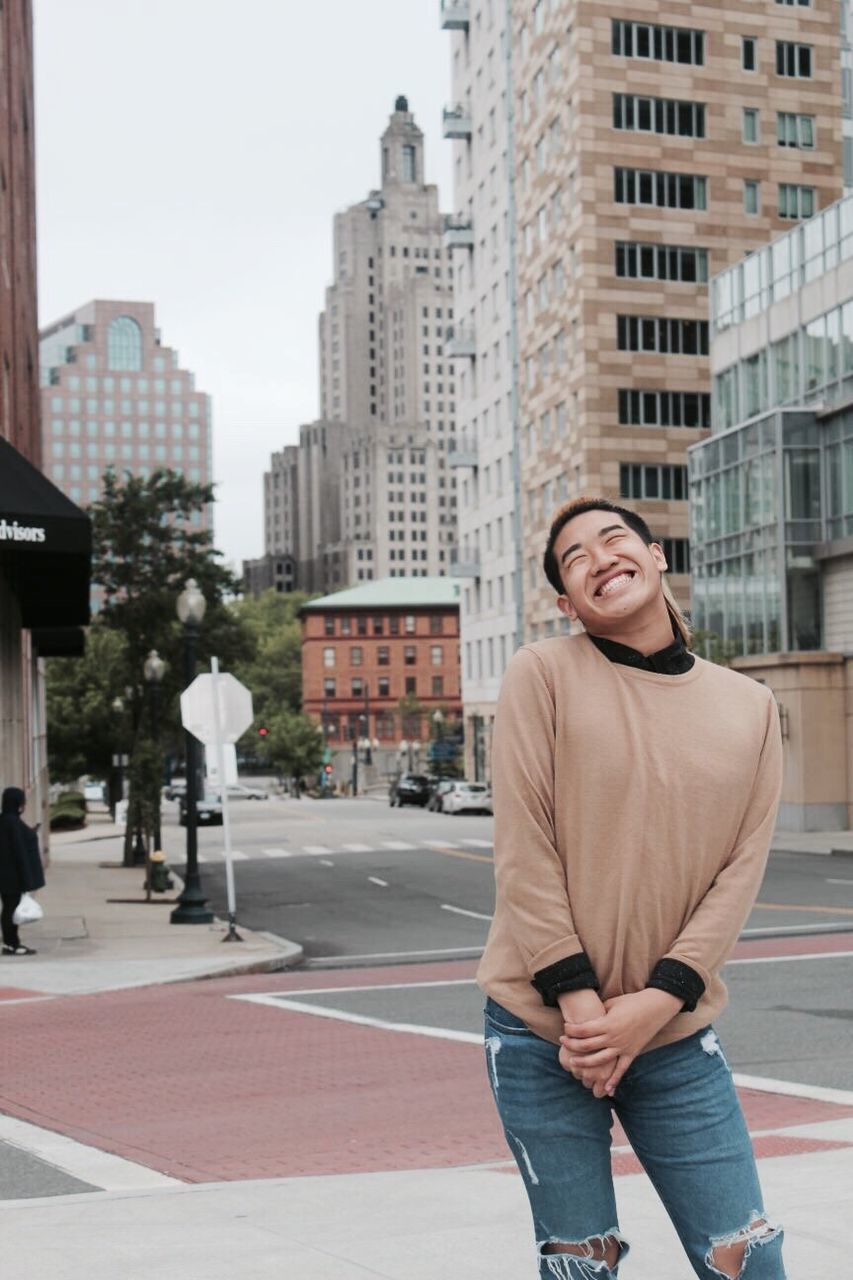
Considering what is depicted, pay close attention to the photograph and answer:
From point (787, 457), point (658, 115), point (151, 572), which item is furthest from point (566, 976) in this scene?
point (658, 115)

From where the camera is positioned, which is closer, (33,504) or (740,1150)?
(740,1150)

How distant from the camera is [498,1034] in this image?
353 cm

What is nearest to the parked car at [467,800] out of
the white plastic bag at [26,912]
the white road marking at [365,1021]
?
the white plastic bag at [26,912]

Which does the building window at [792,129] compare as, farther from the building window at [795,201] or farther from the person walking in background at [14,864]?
the person walking in background at [14,864]

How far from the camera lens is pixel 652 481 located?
2785 inches

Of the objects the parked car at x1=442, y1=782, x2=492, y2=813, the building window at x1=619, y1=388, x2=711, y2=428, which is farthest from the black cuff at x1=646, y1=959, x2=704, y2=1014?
the building window at x1=619, y1=388, x2=711, y2=428

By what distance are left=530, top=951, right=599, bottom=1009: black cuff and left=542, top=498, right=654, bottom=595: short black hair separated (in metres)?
0.88

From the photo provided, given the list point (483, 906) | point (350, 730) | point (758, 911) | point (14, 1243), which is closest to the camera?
point (14, 1243)

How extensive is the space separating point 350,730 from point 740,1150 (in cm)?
14310

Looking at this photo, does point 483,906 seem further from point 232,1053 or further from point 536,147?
point 536,147

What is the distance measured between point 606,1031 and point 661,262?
70356 mm

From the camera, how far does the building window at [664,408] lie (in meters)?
70.2

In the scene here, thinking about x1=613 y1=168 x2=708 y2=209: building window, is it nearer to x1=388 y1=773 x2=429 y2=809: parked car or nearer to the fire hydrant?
x1=388 y1=773 x2=429 y2=809: parked car

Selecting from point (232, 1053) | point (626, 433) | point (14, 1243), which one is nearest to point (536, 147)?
point (626, 433)
